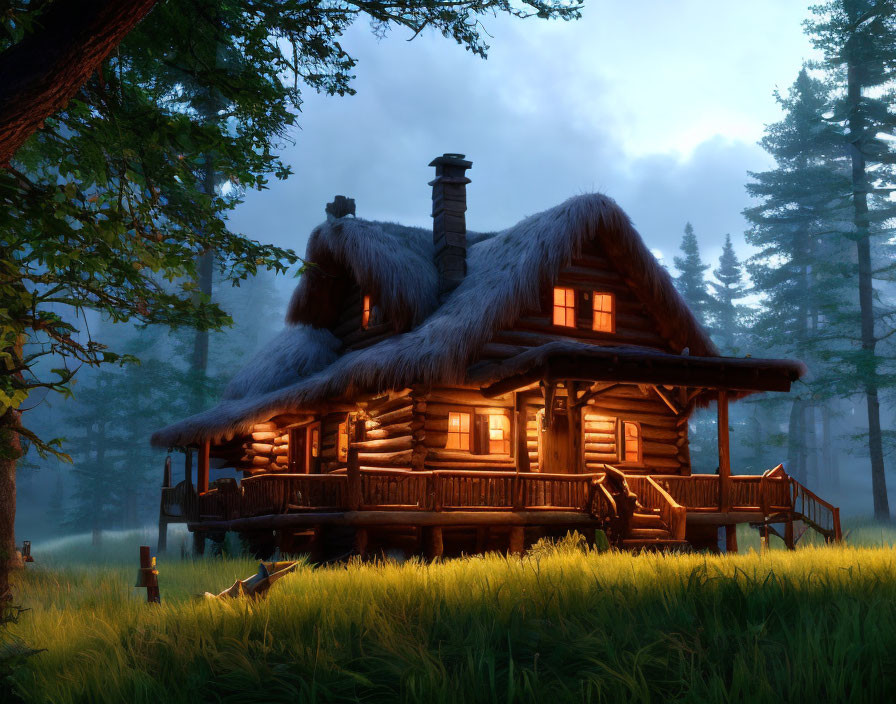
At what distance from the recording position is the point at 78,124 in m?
7.98

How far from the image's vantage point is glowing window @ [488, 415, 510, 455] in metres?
20.3

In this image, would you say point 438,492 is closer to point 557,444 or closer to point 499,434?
point 499,434

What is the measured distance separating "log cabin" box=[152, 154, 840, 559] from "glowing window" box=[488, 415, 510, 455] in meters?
0.04

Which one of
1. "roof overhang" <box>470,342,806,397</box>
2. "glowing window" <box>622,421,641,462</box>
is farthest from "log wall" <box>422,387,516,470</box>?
"glowing window" <box>622,421,641,462</box>

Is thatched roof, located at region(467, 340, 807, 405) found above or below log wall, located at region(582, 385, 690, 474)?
above

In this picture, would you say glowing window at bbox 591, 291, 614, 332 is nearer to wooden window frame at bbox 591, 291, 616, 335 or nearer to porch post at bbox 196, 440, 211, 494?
wooden window frame at bbox 591, 291, 616, 335

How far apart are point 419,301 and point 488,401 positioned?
3059 millimetres

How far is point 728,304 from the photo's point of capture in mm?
65812

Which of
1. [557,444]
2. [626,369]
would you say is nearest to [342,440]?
[557,444]

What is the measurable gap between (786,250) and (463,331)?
38755 mm

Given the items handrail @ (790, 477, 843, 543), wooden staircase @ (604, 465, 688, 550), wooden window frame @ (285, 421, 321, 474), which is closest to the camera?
wooden staircase @ (604, 465, 688, 550)

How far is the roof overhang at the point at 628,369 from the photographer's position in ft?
53.7

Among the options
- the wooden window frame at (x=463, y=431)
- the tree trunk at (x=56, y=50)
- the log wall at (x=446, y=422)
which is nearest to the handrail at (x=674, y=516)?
the log wall at (x=446, y=422)

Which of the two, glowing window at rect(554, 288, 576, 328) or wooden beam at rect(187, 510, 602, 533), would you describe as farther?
glowing window at rect(554, 288, 576, 328)
